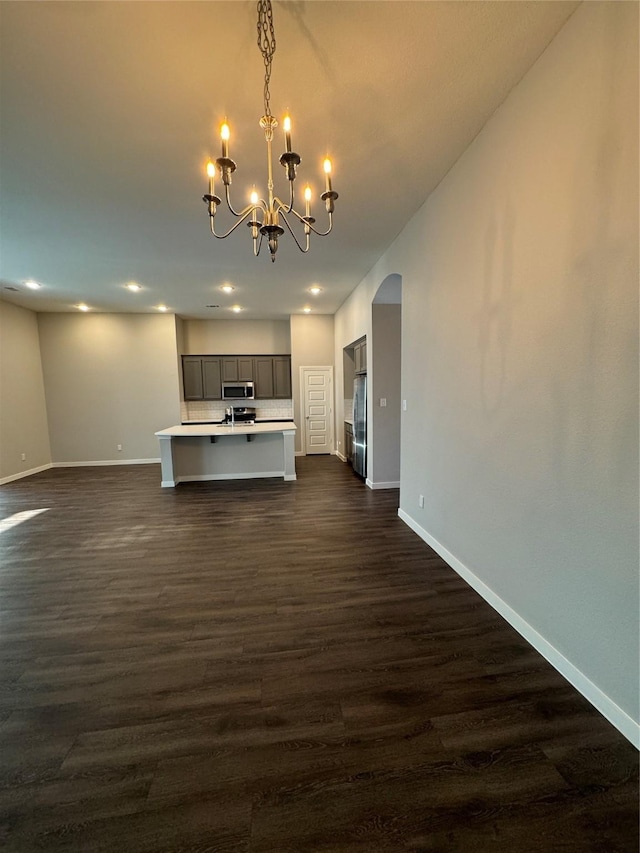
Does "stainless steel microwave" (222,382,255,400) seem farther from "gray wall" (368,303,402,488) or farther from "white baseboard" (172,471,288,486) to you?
"gray wall" (368,303,402,488)

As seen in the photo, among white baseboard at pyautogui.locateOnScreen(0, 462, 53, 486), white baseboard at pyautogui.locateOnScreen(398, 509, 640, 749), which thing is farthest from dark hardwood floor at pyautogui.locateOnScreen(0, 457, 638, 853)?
white baseboard at pyautogui.locateOnScreen(0, 462, 53, 486)

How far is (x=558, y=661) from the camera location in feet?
5.53

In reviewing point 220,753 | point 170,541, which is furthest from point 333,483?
point 220,753

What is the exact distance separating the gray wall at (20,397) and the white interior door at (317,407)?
5.25 metres

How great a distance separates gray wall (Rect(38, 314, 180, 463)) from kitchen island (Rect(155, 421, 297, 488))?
7.08 feet

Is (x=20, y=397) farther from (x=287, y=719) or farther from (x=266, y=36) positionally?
(x=287, y=719)

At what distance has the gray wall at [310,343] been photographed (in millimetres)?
7223

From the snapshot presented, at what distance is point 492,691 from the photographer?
158 cm

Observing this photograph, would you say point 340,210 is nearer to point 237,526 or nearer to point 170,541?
point 237,526

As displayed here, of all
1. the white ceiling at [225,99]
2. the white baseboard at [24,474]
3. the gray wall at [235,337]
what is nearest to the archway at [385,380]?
the white ceiling at [225,99]

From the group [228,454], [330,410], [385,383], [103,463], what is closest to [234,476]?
[228,454]

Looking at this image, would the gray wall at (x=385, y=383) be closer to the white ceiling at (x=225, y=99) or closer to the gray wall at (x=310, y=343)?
the white ceiling at (x=225, y=99)

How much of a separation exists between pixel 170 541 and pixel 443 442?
2.74m

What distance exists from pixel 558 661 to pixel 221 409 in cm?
735
